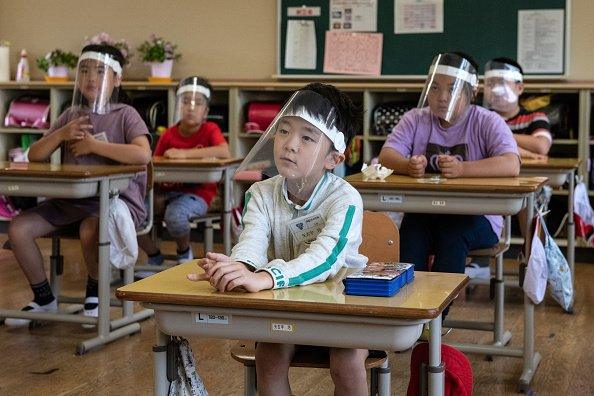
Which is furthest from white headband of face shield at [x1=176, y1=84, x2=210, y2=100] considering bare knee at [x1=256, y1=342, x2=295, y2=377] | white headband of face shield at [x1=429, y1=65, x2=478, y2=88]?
bare knee at [x1=256, y1=342, x2=295, y2=377]

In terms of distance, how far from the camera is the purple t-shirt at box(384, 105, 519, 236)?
3680 millimetres

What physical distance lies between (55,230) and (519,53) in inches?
140

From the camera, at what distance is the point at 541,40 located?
20.9ft

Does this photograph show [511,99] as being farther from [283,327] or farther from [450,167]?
[283,327]

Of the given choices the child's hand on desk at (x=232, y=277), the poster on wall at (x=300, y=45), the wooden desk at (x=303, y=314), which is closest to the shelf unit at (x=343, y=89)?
the poster on wall at (x=300, y=45)

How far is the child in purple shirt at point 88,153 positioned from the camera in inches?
161

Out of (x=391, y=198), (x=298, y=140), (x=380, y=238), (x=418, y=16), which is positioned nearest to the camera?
(x=298, y=140)

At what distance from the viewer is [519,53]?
6.43m

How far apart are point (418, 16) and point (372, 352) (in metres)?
4.70

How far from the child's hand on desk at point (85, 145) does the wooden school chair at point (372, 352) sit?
198 cm

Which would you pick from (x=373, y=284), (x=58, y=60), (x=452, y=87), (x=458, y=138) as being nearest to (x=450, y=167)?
(x=458, y=138)

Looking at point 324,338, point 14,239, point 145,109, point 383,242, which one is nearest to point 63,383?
point 14,239

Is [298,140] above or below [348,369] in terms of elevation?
above

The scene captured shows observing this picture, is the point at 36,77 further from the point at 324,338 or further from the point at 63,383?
the point at 324,338
